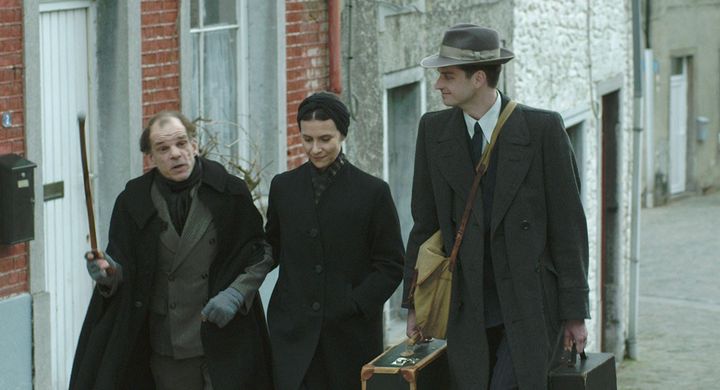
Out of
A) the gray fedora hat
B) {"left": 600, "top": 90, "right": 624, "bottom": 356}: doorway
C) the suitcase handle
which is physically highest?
the gray fedora hat

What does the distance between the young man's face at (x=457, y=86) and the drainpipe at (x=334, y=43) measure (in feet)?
18.4

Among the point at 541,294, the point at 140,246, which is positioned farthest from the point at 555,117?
the point at 140,246

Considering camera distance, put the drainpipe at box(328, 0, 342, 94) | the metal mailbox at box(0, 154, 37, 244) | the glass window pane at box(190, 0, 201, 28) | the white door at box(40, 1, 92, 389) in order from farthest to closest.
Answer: the drainpipe at box(328, 0, 342, 94)
the glass window pane at box(190, 0, 201, 28)
the white door at box(40, 1, 92, 389)
the metal mailbox at box(0, 154, 37, 244)

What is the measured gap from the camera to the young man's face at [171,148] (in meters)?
6.65

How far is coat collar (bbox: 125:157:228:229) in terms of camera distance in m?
6.70

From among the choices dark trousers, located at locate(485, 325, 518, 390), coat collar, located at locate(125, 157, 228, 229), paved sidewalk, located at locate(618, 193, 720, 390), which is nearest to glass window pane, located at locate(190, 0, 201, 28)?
coat collar, located at locate(125, 157, 228, 229)

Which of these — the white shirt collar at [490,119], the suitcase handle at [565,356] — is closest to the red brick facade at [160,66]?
the white shirt collar at [490,119]

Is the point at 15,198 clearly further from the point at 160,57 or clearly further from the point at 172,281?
the point at 172,281

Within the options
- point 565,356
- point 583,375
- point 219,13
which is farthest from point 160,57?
point 583,375

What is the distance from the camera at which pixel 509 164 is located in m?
6.42

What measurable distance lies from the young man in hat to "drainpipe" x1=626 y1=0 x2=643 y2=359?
11967 mm

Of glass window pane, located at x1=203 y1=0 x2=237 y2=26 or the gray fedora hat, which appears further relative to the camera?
glass window pane, located at x1=203 y1=0 x2=237 y2=26

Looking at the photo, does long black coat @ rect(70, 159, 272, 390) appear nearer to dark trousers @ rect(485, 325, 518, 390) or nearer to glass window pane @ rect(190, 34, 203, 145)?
dark trousers @ rect(485, 325, 518, 390)

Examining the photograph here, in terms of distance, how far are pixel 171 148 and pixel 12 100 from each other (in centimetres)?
208
